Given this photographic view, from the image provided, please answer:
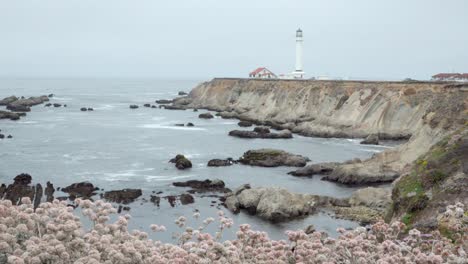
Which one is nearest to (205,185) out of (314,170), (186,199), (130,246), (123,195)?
(186,199)

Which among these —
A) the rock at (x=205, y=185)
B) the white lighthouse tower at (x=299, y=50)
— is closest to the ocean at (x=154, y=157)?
the rock at (x=205, y=185)

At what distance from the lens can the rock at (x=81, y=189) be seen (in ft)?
117

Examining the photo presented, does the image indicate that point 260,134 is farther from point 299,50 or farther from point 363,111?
point 299,50

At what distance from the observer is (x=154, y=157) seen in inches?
2067

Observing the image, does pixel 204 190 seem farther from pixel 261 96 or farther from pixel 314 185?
pixel 261 96

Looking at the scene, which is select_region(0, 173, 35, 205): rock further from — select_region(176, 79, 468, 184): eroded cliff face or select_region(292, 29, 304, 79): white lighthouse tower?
select_region(292, 29, 304, 79): white lighthouse tower

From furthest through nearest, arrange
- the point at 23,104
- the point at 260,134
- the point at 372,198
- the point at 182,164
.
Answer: the point at 23,104 < the point at 260,134 < the point at 182,164 < the point at 372,198

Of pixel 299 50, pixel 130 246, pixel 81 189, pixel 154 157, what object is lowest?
pixel 154 157

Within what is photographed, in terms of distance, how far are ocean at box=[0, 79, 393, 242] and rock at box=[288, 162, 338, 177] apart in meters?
1.27

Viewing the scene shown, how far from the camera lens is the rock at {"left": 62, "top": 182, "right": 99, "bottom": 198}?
35656 mm

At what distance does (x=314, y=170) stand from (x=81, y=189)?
20292 mm

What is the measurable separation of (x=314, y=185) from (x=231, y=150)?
18086mm

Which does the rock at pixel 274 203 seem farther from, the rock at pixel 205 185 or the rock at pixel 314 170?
the rock at pixel 314 170

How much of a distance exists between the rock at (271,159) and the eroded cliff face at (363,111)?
6.77 metres
